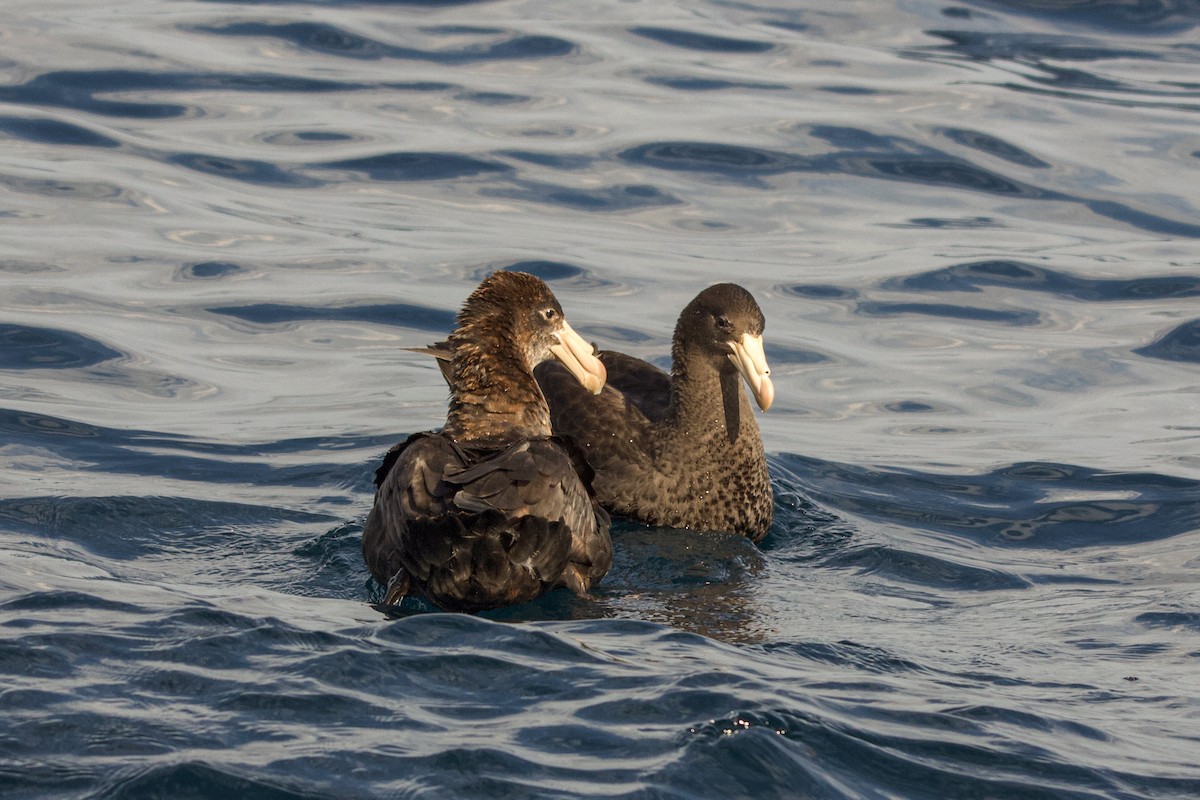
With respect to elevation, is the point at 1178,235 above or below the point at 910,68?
below

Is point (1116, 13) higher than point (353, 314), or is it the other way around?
point (1116, 13)

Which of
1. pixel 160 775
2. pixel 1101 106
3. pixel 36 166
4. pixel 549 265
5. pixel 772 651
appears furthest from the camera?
pixel 1101 106

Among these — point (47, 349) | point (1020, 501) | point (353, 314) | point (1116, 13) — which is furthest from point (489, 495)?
point (1116, 13)

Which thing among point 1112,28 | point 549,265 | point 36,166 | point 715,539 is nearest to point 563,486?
point 715,539

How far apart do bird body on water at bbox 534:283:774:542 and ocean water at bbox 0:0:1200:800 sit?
0.88ft

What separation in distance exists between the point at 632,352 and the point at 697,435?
3.54 meters

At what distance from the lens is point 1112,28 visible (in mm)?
21812

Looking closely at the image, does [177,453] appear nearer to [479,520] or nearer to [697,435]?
[697,435]

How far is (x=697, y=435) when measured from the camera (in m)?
9.29

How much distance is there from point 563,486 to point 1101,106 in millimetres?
13524

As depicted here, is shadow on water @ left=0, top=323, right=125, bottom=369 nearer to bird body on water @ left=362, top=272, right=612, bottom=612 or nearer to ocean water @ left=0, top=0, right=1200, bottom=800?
ocean water @ left=0, top=0, right=1200, bottom=800

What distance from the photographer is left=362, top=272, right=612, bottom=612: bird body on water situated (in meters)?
6.98

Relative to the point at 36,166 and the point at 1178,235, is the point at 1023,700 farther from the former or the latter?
the point at 36,166

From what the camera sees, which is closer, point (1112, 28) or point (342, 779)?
point (342, 779)
